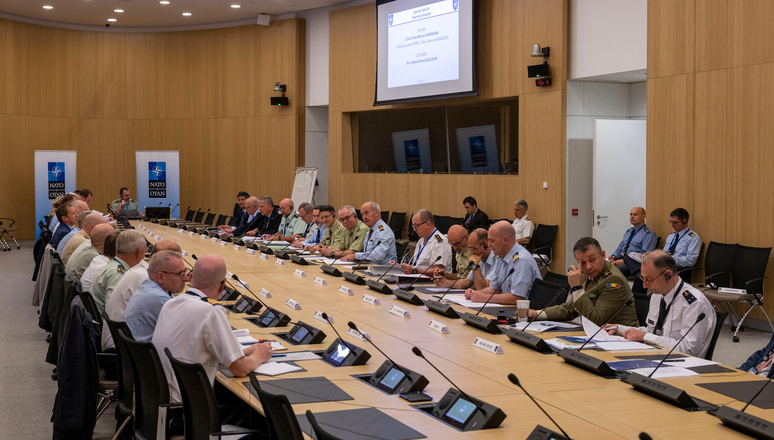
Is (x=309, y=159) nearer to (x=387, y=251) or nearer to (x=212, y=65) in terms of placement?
(x=212, y=65)

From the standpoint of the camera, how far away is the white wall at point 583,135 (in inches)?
367

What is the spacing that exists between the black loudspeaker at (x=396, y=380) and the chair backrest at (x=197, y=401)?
62 centimetres

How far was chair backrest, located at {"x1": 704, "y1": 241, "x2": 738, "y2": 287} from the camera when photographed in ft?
22.9

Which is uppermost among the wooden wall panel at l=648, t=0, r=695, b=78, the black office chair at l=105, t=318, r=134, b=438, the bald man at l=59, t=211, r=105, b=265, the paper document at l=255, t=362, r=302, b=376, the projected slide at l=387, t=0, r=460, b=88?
the projected slide at l=387, t=0, r=460, b=88

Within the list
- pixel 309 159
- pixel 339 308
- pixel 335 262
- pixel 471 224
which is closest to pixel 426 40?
pixel 471 224

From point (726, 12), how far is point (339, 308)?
5.25 metres

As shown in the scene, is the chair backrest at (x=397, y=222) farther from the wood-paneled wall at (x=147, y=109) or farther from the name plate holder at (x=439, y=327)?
the name plate holder at (x=439, y=327)

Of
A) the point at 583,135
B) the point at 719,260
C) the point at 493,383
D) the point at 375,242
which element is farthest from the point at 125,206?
the point at 493,383

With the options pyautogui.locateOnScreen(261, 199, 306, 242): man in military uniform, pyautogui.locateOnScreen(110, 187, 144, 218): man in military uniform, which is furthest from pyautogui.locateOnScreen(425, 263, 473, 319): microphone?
pyautogui.locateOnScreen(110, 187, 144, 218): man in military uniform

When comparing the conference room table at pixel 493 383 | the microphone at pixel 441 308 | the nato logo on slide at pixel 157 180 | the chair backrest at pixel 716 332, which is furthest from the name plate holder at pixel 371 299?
the nato logo on slide at pixel 157 180

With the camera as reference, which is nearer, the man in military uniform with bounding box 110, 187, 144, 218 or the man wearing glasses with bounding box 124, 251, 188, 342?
the man wearing glasses with bounding box 124, 251, 188, 342

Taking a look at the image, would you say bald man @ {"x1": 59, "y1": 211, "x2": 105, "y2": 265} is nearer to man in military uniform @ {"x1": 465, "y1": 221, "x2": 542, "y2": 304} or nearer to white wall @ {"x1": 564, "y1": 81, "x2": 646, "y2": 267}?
man in military uniform @ {"x1": 465, "y1": 221, "x2": 542, "y2": 304}

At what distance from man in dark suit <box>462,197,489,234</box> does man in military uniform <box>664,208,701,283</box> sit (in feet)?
10.0

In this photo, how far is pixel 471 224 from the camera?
1016 cm
